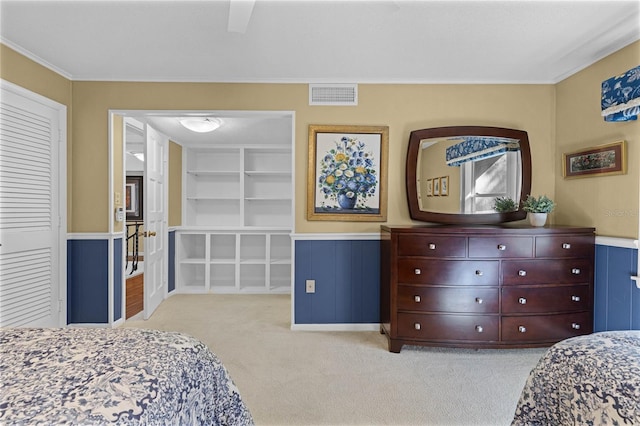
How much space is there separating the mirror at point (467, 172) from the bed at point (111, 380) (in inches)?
99.8

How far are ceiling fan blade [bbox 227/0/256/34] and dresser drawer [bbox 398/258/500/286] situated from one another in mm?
2051

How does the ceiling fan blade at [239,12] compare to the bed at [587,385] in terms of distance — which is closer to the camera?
the bed at [587,385]

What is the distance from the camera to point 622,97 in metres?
2.52

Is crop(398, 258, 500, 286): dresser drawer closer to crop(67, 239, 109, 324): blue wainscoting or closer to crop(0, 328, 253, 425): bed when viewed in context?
crop(0, 328, 253, 425): bed

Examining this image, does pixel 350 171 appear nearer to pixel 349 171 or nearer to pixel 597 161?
pixel 349 171

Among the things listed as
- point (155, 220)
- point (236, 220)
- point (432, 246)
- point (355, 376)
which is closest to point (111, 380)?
point (355, 376)

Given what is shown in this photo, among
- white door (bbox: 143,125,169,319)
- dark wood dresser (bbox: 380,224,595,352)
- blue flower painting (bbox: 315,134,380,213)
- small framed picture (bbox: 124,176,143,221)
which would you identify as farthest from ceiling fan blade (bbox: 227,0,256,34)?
small framed picture (bbox: 124,176,143,221)

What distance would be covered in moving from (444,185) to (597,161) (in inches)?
46.3

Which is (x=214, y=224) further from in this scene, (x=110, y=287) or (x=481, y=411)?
(x=481, y=411)

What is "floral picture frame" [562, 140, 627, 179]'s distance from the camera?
269 cm

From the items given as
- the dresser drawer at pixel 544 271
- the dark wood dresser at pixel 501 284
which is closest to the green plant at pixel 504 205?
the dark wood dresser at pixel 501 284

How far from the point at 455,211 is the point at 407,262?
0.85 m

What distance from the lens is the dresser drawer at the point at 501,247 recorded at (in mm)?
2855

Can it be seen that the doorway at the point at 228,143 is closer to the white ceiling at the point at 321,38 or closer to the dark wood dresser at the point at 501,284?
the white ceiling at the point at 321,38
